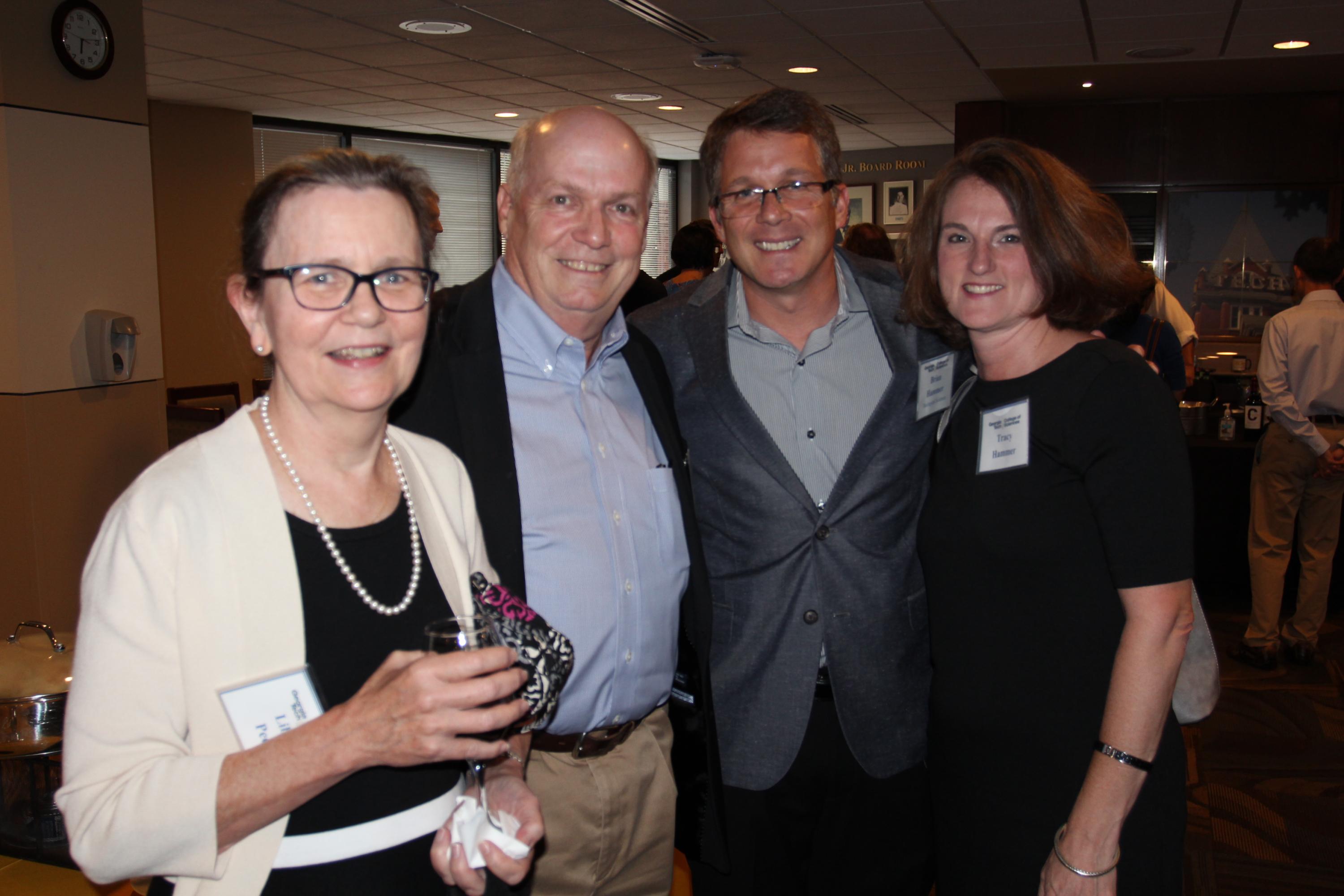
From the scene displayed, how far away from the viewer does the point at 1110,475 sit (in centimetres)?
161

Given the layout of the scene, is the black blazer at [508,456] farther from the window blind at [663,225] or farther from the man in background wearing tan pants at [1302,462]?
the window blind at [663,225]

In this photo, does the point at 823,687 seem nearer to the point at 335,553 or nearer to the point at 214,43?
the point at 335,553

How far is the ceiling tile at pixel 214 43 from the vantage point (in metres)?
6.62

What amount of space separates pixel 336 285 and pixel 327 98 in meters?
8.96

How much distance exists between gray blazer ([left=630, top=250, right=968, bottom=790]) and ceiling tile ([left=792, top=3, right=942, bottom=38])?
4.75 metres

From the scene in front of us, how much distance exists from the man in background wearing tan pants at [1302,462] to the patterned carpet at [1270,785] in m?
0.21

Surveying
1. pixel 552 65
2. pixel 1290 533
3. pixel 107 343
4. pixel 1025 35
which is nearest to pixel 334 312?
pixel 107 343

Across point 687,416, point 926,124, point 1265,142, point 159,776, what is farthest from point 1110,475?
point 926,124

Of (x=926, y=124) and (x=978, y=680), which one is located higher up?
(x=926, y=124)

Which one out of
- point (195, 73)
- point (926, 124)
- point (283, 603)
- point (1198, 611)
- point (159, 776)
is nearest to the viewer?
point (159, 776)

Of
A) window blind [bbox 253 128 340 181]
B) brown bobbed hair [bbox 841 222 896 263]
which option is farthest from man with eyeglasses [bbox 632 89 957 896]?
window blind [bbox 253 128 340 181]

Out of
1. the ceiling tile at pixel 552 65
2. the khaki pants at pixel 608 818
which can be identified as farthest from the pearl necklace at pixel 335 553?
the ceiling tile at pixel 552 65

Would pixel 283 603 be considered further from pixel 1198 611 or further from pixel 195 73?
pixel 195 73

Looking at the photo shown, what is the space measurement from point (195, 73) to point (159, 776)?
825 cm
